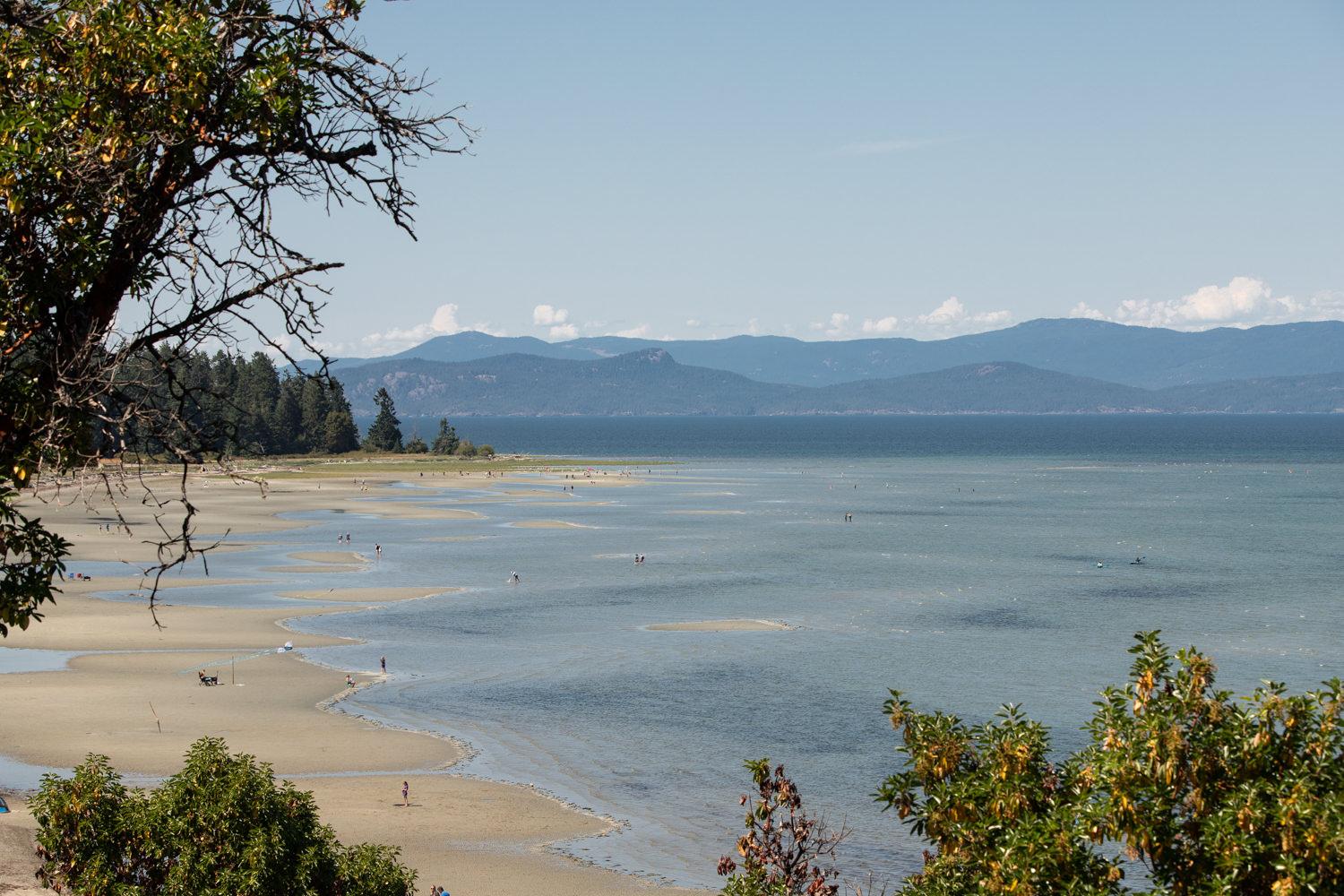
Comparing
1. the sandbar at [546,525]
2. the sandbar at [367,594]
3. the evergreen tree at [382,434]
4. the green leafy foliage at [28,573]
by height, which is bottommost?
the sandbar at [367,594]

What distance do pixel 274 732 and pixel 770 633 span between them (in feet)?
83.7

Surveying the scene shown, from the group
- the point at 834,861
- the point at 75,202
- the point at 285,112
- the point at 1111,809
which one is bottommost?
the point at 834,861

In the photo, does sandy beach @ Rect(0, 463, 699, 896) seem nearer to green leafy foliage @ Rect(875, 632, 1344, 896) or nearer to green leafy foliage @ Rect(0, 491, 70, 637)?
green leafy foliage @ Rect(0, 491, 70, 637)

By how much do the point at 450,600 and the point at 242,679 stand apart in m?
20.1

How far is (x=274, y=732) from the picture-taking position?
41406mm

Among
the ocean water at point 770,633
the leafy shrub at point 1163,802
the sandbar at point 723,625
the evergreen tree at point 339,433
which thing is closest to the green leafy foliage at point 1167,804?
the leafy shrub at point 1163,802

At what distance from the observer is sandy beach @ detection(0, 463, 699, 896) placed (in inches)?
1219

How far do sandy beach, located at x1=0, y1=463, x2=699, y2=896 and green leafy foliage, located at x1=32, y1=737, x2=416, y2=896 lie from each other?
2.29m

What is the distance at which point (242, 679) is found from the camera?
49.0 meters

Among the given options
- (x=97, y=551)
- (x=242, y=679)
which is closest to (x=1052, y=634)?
(x=242, y=679)

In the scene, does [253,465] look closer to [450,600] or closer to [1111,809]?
[450,600]

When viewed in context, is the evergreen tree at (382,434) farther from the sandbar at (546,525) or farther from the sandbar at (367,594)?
the sandbar at (367,594)

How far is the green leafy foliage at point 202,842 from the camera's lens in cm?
1881

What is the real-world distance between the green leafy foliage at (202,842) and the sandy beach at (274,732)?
2289mm
